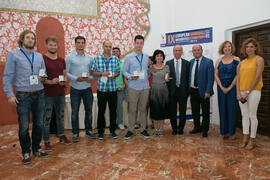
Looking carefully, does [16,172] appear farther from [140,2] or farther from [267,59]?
[140,2]

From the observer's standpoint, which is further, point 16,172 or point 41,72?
point 41,72

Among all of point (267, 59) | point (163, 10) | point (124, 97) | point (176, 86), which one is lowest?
point (124, 97)

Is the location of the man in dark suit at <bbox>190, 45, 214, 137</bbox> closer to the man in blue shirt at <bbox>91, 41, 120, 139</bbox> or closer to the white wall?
the white wall

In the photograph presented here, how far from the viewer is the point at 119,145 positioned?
292cm

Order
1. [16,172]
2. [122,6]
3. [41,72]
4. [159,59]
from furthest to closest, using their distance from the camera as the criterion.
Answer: [122,6]
[159,59]
[41,72]
[16,172]

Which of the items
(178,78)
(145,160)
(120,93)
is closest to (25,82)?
(145,160)

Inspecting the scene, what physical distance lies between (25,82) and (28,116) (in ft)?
1.38

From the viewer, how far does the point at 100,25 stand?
504 centimetres

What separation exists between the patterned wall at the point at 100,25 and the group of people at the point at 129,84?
1.88m

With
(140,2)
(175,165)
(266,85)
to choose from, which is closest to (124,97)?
(175,165)

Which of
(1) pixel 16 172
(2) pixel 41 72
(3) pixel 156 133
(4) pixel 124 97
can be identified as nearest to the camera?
(1) pixel 16 172

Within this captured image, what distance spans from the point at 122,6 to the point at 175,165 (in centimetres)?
443

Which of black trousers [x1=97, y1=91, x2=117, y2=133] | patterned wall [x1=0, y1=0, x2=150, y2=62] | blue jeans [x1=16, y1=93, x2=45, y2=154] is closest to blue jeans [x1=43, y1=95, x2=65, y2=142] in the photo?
blue jeans [x1=16, y1=93, x2=45, y2=154]

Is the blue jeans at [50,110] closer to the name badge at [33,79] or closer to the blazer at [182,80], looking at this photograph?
the name badge at [33,79]
